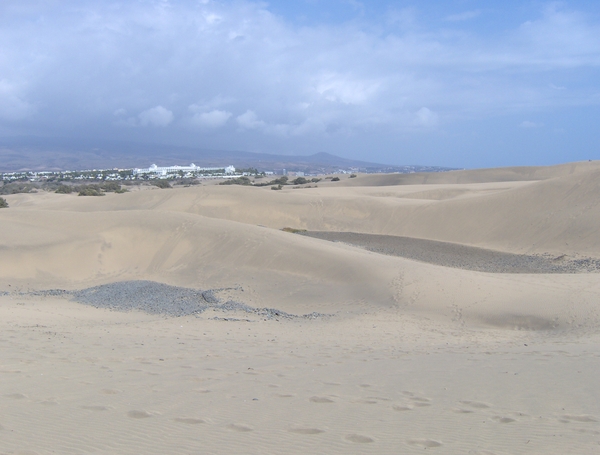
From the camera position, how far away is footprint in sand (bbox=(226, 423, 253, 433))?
553cm

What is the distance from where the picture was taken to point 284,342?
1090 centimetres

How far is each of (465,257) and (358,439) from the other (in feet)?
68.6

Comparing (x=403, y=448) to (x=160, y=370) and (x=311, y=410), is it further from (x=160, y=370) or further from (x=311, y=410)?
(x=160, y=370)

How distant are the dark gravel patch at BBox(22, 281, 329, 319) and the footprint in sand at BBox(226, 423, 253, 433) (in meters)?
8.27

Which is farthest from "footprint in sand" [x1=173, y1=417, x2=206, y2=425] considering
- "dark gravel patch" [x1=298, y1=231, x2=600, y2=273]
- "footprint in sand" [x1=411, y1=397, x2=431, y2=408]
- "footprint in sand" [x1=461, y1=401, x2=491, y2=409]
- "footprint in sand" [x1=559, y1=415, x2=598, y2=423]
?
"dark gravel patch" [x1=298, y1=231, x2=600, y2=273]

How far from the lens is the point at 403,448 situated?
504 cm

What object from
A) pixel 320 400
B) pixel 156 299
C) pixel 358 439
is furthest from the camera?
pixel 156 299

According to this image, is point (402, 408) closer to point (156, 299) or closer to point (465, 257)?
point (156, 299)

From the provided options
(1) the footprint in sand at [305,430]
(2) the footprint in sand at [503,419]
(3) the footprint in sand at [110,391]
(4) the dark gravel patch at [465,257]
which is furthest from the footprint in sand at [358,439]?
(4) the dark gravel patch at [465,257]

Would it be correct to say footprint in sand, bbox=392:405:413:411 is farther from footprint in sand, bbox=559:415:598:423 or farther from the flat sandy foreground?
footprint in sand, bbox=559:415:598:423

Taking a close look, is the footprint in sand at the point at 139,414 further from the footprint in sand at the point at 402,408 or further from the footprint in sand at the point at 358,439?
the footprint in sand at the point at 402,408

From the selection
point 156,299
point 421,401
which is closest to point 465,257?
point 156,299

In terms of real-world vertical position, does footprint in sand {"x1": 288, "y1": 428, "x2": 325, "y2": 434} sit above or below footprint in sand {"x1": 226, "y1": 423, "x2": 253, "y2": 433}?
above

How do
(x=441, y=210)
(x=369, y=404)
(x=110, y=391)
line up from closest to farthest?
(x=369, y=404) → (x=110, y=391) → (x=441, y=210)
